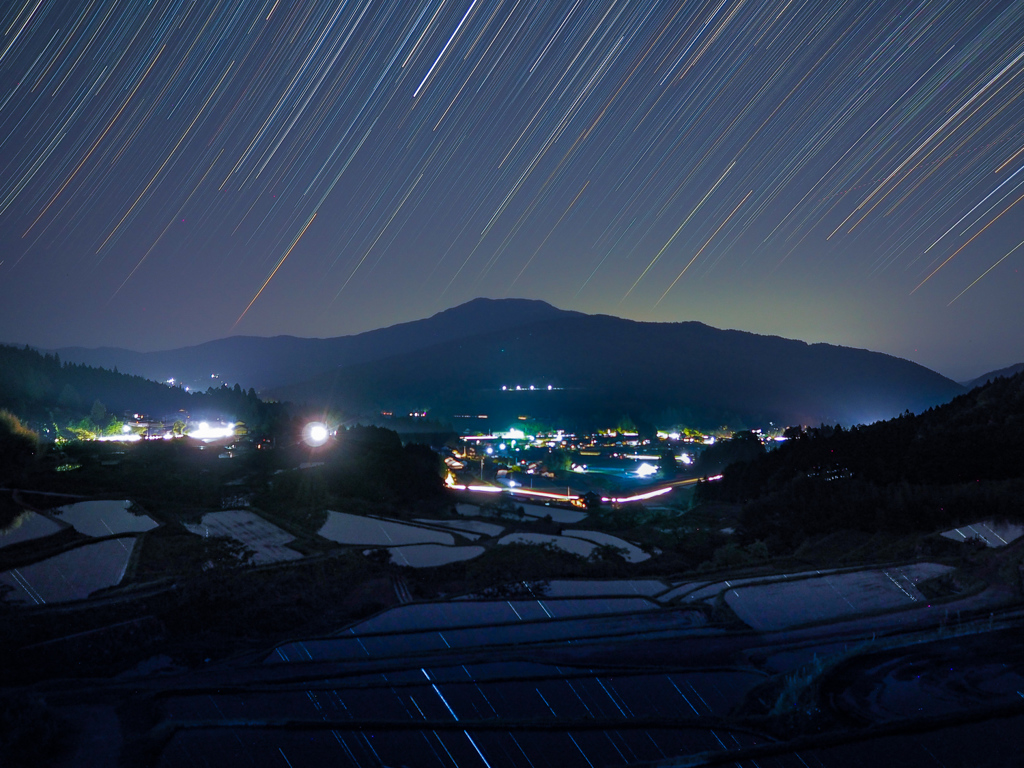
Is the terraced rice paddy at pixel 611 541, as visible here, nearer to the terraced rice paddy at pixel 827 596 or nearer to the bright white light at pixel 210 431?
→ the terraced rice paddy at pixel 827 596

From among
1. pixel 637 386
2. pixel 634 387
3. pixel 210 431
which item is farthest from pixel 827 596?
pixel 637 386

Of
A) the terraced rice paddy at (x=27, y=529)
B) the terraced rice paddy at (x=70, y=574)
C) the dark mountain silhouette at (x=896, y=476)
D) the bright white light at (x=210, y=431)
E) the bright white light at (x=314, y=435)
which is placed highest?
the bright white light at (x=210, y=431)

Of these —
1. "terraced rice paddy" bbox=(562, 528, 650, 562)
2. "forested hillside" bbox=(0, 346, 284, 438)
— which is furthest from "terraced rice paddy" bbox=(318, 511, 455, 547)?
"forested hillside" bbox=(0, 346, 284, 438)

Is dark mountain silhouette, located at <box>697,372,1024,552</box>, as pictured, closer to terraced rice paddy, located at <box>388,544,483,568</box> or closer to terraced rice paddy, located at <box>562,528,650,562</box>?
terraced rice paddy, located at <box>562,528,650,562</box>

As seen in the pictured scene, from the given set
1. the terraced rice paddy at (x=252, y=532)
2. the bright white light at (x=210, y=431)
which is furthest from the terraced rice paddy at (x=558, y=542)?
the bright white light at (x=210, y=431)

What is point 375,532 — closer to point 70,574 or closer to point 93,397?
point 70,574

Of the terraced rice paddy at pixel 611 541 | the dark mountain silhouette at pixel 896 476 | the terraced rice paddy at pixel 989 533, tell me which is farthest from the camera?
the dark mountain silhouette at pixel 896 476
